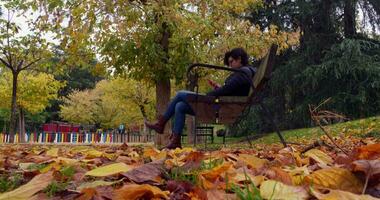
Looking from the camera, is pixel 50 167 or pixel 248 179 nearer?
pixel 248 179

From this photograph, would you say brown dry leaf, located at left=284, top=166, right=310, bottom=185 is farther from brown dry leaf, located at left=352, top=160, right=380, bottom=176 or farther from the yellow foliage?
the yellow foliage

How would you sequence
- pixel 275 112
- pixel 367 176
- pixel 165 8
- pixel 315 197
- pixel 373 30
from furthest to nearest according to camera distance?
pixel 275 112, pixel 373 30, pixel 165 8, pixel 367 176, pixel 315 197

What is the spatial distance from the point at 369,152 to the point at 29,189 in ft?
3.88

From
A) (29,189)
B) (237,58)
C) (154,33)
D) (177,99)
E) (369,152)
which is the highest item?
(154,33)

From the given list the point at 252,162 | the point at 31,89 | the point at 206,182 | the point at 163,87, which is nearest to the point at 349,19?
the point at 163,87

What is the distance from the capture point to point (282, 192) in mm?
1039

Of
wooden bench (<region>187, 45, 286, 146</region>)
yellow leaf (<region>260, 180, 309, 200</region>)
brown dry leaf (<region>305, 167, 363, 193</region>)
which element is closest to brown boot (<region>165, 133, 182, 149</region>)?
wooden bench (<region>187, 45, 286, 146</region>)

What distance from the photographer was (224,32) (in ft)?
36.0

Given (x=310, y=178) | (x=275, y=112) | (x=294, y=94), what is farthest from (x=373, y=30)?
(x=310, y=178)

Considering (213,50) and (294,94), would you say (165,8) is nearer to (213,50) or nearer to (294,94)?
(213,50)

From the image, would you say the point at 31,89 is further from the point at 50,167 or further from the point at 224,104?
the point at 50,167

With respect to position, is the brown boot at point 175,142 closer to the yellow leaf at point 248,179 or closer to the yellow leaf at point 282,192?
the yellow leaf at point 248,179

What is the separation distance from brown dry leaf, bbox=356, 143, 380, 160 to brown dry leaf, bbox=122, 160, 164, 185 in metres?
0.71

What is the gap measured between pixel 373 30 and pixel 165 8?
48.5 ft
